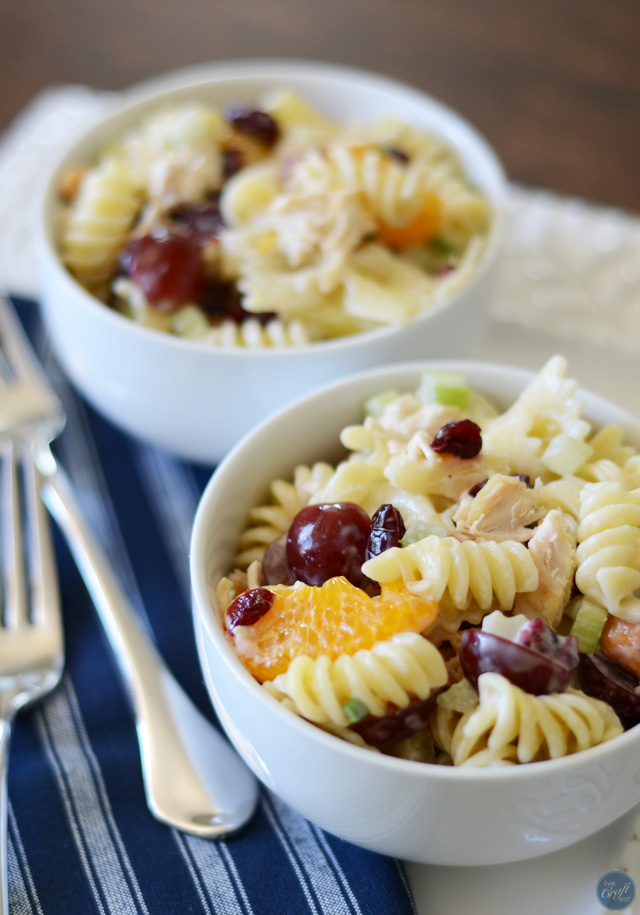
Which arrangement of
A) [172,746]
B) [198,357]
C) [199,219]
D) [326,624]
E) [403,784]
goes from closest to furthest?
[403,784] → [326,624] → [172,746] → [198,357] → [199,219]

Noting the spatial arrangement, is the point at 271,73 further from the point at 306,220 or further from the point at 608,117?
the point at 608,117

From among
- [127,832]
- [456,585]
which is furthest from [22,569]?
[456,585]

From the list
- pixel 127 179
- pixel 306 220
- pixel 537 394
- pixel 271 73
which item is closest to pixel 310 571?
pixel 537 394

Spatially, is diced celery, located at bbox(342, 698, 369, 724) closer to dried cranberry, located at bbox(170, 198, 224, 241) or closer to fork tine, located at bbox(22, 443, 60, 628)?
fork tine, located at bbox(22, 443, 60, 628)

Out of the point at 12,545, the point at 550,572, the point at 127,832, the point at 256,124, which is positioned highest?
the point at 256,124

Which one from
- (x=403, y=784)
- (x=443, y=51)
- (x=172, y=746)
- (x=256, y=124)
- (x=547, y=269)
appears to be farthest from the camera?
(x=443, y=51)

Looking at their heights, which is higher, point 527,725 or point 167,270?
point 167,270

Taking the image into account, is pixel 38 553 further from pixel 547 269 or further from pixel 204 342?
pixel 547 269
